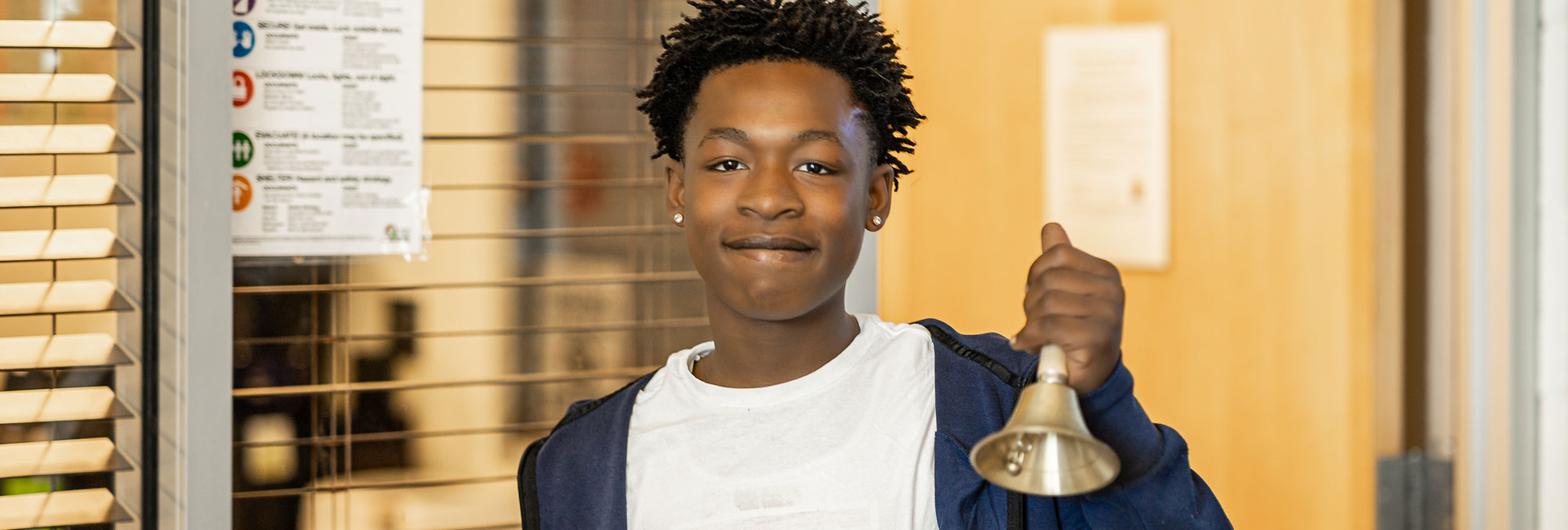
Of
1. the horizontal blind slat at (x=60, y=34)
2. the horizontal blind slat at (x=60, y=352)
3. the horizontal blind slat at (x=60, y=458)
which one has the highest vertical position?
the horizontal blind slat at (x=60, y=34)

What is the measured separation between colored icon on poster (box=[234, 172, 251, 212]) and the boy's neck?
658 millimetres

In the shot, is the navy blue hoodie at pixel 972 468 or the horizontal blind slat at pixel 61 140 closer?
the navy blue hoodie at pixel 972 468

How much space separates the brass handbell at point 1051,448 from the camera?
807 mm

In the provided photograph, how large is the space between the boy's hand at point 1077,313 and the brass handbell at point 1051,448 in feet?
0.04


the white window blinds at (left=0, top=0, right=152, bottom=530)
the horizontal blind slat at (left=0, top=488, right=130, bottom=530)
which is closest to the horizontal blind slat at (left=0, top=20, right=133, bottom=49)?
the white window blinds at (left=0, top=0, right=152, bottom=530)

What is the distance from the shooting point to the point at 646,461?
112 centimetres

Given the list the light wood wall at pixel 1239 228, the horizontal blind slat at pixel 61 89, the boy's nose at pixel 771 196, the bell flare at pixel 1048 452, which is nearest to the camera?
the bell flare at pixel 1048 452

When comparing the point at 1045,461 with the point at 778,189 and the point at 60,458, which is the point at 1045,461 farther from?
the point at 60,458

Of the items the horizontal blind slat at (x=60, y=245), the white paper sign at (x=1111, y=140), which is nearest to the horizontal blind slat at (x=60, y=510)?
the horizontal blind slat at (x=60, y=245)

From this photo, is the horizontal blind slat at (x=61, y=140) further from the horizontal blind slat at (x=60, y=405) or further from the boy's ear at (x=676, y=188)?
the boy's ear at (x=676, y=188)

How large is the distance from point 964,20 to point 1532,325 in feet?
5.25

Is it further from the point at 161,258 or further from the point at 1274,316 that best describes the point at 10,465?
the point at 1274,316

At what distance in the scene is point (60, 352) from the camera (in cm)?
140

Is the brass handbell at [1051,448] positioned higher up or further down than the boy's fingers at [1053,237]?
further down
